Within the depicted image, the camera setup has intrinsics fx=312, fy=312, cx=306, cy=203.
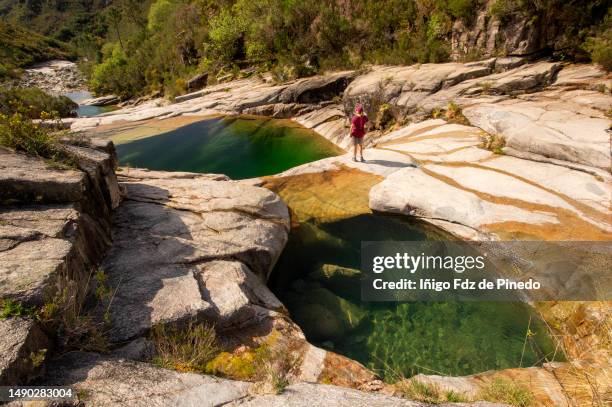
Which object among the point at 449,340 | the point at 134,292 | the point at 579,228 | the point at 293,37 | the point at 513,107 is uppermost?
the point at 293,37

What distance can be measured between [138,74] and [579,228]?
5354cm

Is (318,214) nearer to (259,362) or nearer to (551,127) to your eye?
(259,362)

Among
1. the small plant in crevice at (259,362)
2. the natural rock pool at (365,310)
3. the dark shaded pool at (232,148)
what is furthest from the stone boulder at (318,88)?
the small plant in crevice at (259,362)

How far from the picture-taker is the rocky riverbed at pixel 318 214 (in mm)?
4098

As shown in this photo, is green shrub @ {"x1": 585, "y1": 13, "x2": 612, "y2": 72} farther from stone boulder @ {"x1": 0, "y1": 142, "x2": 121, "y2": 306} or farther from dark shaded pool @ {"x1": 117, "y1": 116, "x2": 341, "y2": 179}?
stone boulder @ {"x1": 0, "y1": 142, "x2": 121, "y2": 306}

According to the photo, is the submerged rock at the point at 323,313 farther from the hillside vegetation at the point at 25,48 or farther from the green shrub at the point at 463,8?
the hillside vegetation at the point at 25,48

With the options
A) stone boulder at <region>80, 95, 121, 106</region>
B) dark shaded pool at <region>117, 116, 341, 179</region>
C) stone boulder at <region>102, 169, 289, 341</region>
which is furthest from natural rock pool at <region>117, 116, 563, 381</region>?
stone boulder at <region>80, 95, 121, 106</region>

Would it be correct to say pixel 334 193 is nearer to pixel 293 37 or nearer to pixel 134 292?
pixel 134 292

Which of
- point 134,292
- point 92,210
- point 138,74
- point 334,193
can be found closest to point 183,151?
Answer: point 334,193

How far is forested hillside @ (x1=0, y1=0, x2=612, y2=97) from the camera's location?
1491 cm

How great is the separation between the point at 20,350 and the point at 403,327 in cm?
633

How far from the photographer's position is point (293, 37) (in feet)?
92.4

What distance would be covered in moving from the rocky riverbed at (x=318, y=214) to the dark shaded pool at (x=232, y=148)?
194 inches

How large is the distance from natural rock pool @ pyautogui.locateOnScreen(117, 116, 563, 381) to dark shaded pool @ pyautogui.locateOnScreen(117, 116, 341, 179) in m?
5.92
